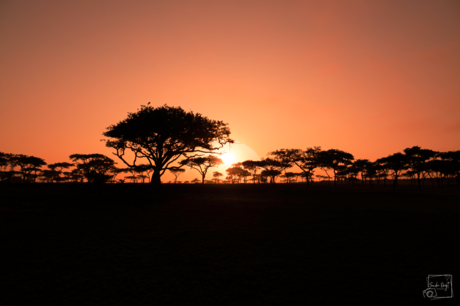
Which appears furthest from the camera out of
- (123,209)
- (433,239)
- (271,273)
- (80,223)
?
(123,209)

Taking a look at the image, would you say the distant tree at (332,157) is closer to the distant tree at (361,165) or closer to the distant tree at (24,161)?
the distant tree at (361,165)

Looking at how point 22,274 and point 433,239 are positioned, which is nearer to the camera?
point 22,274

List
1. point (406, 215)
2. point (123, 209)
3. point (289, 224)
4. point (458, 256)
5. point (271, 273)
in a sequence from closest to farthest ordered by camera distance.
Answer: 1. point (271, 273)
2. point (458, 256)
3. point (289, 224)
4. point (406, 215)
5. point (123, 209)

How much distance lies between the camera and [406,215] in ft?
66.6

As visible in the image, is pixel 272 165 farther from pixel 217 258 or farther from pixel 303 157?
pixel 217 258

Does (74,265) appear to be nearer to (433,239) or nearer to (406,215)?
(433,239)

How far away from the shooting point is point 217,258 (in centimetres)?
1120

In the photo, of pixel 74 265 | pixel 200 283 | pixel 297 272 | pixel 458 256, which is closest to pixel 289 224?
pixel 297 272

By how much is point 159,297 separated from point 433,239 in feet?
52.8
